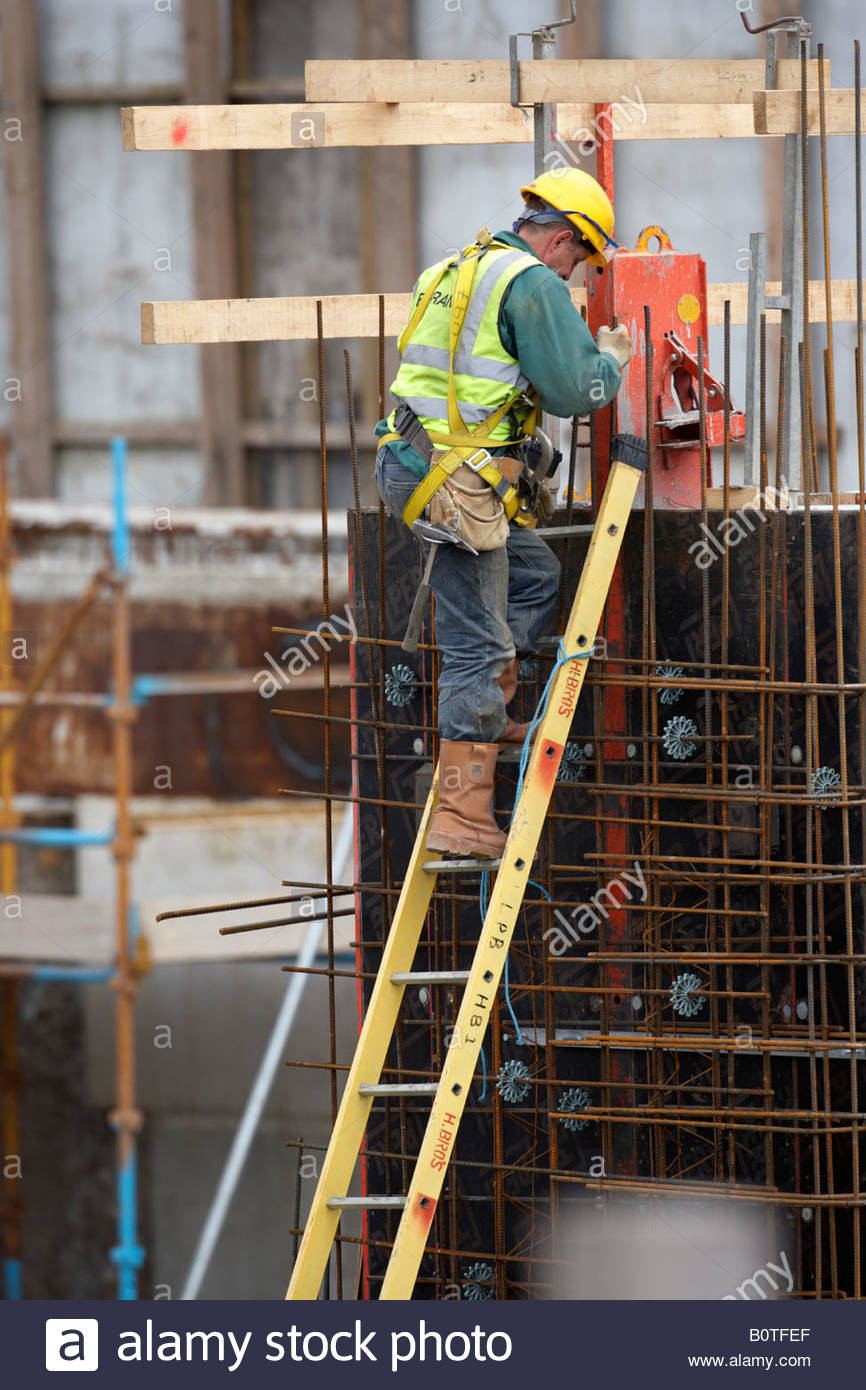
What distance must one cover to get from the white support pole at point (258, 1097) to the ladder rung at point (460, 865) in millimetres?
5368

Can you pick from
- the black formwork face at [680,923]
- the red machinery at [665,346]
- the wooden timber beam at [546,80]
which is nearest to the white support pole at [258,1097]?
the black formwork face at [680,923]

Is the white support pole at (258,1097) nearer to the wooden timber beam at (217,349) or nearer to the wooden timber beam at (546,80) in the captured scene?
the wooden timber beam at (217,349)

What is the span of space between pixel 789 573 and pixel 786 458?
1126mm

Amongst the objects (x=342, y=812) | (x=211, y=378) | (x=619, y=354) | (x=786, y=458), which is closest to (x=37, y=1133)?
(x=342, y=812)

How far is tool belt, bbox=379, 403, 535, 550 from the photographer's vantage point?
5972 mm

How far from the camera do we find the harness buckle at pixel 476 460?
598 cm

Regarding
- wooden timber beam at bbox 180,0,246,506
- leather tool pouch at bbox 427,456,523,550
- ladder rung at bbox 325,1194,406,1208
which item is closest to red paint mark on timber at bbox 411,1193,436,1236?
ladder rung at bbox 325,1194,406,1208

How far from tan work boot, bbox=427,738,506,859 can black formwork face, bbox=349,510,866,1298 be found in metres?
0.70

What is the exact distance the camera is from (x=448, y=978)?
19.2 ft

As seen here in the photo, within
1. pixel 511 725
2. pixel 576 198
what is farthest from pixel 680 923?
pixel 576 198

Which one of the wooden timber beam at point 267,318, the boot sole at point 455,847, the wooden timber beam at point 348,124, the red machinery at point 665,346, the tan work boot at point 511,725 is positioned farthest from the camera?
the wooden timber beam at point 267,318

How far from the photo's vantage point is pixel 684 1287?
22.6ft

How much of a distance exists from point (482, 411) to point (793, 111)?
2.03 metres

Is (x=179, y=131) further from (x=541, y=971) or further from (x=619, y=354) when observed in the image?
(x=541, y=971)
